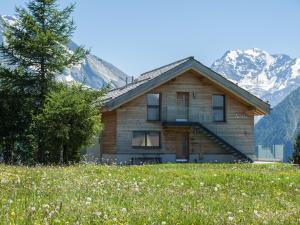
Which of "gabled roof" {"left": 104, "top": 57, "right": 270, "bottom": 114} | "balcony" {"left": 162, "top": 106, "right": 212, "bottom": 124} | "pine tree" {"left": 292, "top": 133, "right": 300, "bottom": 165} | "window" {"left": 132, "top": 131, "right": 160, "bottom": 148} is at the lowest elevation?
"pine tree" {"left": 292, "top": 133, "right": 300, "bottom": 165}

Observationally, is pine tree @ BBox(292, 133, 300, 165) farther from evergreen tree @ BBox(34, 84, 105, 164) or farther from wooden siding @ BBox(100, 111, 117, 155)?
evergreen tree @ BBox(34, 84, 105, 164)

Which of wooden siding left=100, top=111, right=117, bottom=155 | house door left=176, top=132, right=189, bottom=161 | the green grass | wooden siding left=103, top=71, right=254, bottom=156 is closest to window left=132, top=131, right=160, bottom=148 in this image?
wooden siding left=103, top=71, right=254, bottom=156

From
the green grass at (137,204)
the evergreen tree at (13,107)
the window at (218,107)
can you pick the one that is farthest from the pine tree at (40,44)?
the green grass at (137,204)

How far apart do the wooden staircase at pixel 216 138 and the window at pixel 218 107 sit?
213 cm

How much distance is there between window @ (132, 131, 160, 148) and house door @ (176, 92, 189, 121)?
2.47 m

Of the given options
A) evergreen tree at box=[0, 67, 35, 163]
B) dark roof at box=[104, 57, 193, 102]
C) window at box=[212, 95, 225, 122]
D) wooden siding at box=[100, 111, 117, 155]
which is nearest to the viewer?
evergreen tree at box=[0, 67, 35, 163]

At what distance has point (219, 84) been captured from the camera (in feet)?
145

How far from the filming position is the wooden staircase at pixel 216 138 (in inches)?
1714

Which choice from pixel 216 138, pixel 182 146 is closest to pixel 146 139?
pixel 182 146

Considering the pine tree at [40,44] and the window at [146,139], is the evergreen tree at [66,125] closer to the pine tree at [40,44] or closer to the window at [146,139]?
the pine tree at [40,44]

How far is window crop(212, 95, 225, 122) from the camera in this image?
4594 centimetres

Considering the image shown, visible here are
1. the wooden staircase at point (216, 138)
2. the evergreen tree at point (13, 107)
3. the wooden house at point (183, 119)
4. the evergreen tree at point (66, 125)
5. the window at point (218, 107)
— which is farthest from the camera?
the window at point (218, 107)

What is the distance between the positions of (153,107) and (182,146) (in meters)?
4.06

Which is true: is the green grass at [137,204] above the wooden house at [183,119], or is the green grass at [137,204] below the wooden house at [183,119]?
below
